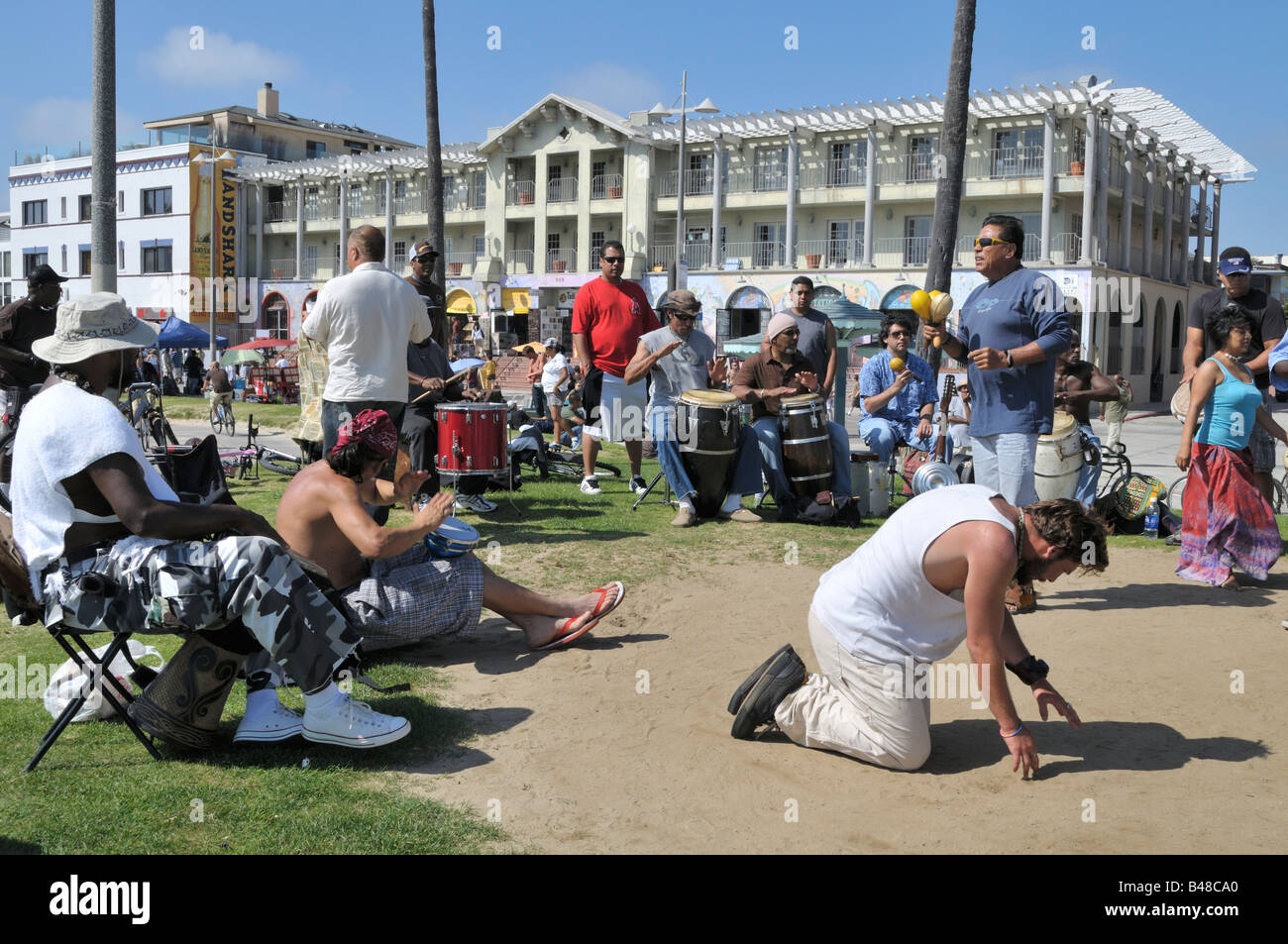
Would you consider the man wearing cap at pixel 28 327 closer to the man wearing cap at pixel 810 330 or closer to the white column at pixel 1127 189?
the man wearing cap at pixel 810 330

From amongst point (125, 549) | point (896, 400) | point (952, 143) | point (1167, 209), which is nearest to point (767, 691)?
point (125, 549)

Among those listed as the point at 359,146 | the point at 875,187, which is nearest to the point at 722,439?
the point at 875,187

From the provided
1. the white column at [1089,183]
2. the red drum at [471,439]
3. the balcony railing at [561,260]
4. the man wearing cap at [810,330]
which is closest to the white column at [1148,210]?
the white column at [1089,183]

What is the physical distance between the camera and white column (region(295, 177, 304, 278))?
57.3 m

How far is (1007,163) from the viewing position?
39406mm

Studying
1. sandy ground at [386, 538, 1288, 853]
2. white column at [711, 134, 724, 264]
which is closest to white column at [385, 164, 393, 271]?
white column at [711, 134, 724, 264]

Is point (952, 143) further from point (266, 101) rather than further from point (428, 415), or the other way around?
point (266, 101)

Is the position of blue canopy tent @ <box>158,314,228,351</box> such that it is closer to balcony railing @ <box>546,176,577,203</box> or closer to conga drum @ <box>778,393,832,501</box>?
balcony railing @ <box>546,176,577,203</box>

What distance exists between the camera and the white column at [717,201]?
145ft

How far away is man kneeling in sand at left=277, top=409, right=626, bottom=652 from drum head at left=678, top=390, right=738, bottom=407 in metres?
3.88

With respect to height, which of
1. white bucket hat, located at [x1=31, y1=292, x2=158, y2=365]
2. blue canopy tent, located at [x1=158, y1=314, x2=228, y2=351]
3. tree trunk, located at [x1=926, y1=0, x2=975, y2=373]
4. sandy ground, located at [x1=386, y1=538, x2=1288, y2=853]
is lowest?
sandy ground, located at [x1=386, y1=538, x2=1288, y2=853]
